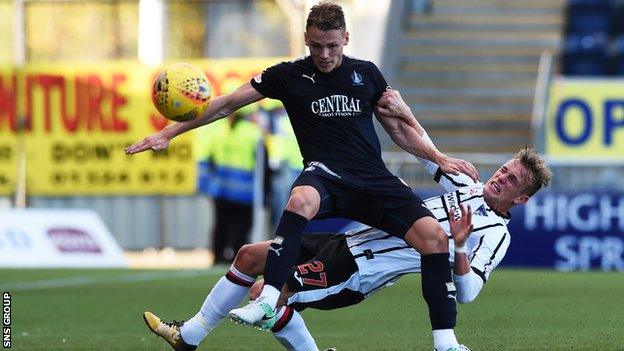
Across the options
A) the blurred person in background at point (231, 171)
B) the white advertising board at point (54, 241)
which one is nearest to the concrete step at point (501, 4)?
the blurred person in background at point (231, 171)

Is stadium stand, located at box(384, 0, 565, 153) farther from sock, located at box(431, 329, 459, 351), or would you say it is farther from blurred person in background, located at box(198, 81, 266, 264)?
sock, located at box(431, 329, 459, 351)

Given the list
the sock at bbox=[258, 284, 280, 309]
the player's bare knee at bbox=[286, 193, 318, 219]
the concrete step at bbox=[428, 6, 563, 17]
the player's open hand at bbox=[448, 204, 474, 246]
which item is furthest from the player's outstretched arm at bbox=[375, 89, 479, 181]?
the concrete step at bbox=[428, 6, 563, 17]

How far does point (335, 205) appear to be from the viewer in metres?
7.55

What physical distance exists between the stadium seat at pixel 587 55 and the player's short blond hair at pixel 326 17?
16.0m

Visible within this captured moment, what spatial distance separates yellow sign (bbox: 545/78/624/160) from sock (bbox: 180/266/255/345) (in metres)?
12.7

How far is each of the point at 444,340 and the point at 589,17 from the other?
16.7 metres

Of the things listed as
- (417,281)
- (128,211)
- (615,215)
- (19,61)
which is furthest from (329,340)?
(19,61)

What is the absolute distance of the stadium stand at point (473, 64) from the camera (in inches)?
878

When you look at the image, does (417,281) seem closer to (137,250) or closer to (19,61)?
(137,250)

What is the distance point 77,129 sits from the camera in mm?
21859

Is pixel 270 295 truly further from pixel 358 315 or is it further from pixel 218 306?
pixel 358 315

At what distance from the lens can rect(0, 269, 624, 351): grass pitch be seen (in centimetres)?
900

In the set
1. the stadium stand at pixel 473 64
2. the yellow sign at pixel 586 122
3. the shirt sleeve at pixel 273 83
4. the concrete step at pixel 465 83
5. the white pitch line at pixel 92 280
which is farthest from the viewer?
the concrete step at pixel 465 83

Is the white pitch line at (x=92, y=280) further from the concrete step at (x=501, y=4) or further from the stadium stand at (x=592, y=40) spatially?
the stadium stand at (x=592, y=40)
